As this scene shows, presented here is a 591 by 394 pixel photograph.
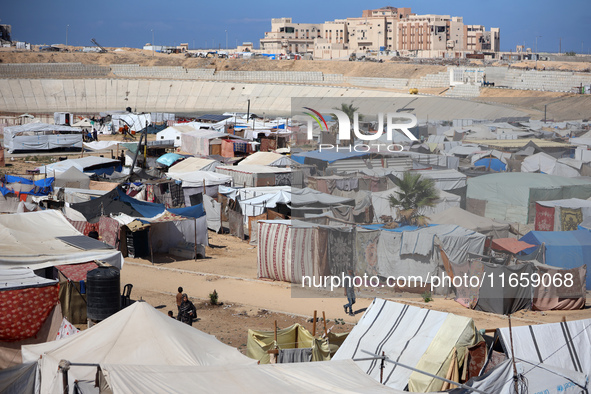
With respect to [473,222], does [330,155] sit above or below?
above

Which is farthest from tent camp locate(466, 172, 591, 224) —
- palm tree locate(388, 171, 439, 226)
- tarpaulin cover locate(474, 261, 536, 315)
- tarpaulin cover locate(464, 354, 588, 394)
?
tarpaulin cover locate(464, 354, 588, 394)

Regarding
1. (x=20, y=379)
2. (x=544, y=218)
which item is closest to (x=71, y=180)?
(x=544, y=218)

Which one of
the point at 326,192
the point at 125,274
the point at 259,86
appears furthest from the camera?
the point at 259,86

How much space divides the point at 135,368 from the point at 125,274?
9.88 meters

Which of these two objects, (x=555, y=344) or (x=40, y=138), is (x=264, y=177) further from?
(x=40, y=138)

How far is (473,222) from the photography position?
15.6 meters

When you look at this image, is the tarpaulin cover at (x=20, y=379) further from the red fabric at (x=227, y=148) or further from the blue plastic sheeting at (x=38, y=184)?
the red fabric at (x=227, y=148)

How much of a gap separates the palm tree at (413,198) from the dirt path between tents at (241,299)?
272 cm

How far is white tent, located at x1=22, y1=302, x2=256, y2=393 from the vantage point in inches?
299

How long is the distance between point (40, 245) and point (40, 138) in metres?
28.7

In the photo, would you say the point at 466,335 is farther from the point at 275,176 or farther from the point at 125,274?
the point at 275,176

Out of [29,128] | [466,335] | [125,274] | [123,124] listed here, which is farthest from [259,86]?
[466,335]

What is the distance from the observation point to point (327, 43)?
454 feet

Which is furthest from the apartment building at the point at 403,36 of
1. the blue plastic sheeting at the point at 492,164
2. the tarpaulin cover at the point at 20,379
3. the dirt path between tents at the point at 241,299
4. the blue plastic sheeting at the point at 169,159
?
the tarpaulin cover at the point at 20,379
